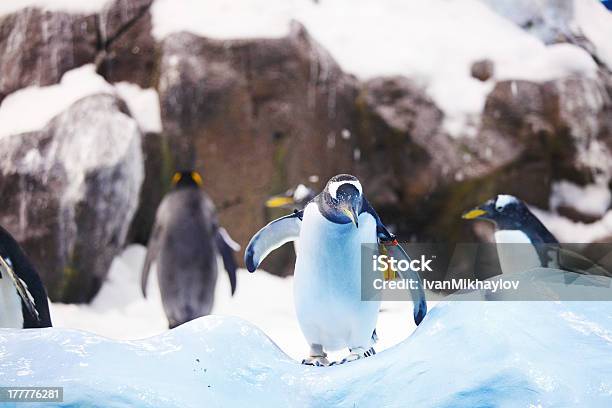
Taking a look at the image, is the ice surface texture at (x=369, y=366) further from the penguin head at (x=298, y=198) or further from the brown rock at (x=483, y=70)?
the brown rock at (x=483, y=70)

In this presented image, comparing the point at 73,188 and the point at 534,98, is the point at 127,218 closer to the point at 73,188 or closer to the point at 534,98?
the point at 73,188

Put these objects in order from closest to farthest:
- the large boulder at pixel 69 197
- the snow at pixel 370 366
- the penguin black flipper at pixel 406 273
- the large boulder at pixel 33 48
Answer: the snow at pixel 370 366 → the penguin black flipper at pixel 406 273 → the large boulder at pixel 69 197 → the large boulder at pixel 33 48

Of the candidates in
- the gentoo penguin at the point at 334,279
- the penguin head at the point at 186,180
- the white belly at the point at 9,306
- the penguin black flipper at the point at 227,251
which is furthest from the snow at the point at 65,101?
the gentoo penguin at the point at 334,279

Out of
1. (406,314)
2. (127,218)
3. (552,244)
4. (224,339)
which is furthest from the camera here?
(127,218)

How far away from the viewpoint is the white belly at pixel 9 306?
2.84m

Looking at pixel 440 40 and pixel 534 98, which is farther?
pixel 440 40

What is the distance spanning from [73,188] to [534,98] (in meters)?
3.15

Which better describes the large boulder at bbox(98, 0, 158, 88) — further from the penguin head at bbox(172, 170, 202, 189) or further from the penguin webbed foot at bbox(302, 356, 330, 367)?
the penguin webbed foot at bbox(302, 356, 330, 367)

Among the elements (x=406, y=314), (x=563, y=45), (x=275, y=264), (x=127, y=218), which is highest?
(x=563, y=45)

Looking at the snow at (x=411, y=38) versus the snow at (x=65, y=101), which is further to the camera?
the snow at (x=411, y=38)

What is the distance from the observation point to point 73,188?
473 cm

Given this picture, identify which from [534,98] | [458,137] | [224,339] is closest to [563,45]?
[534,98]

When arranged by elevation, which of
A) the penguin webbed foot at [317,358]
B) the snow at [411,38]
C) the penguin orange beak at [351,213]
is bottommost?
the penguin webbed foot at [317,358]

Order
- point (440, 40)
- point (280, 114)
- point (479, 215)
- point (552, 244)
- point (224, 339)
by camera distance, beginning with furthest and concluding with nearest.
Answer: point (440, 40)
point (280, 114)
point (479, 215)
point (552, 244)
point (224, 339)
